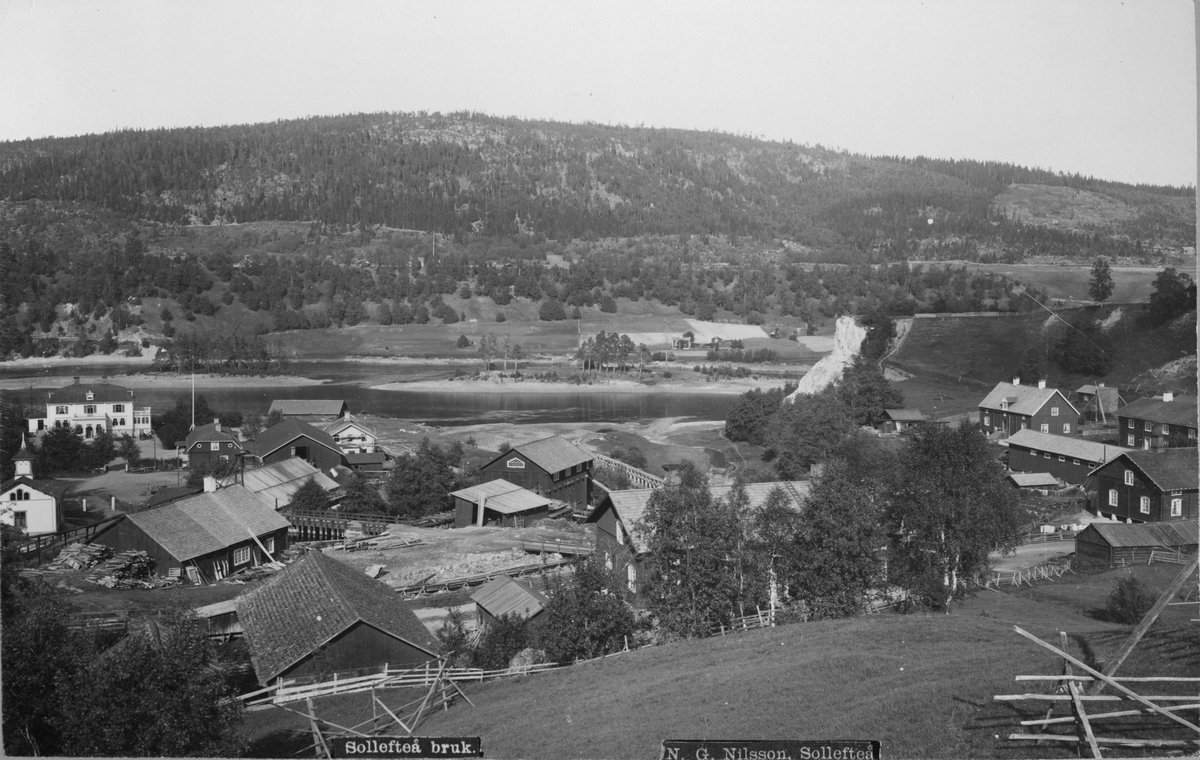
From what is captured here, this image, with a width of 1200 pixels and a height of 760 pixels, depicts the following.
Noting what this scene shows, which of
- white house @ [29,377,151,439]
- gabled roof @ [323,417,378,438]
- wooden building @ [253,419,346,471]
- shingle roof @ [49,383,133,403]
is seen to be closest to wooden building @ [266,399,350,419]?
gabled roof @ [323,417,378,438]

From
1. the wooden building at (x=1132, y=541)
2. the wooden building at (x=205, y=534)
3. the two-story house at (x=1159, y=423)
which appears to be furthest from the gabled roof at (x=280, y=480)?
the two-story house at (x=1159, y=423)

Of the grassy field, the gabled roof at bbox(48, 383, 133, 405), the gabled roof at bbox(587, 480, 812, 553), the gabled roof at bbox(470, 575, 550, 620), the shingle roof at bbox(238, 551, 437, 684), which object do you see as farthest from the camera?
the gabled roof at bbox(48, 383, 133, 405)

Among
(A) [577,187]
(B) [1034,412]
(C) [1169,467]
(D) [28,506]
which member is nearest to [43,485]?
(D) [28,506]

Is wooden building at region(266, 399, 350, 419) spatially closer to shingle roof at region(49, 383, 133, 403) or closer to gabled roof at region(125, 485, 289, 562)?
shingle roof at region(49, 383, 133, 403)

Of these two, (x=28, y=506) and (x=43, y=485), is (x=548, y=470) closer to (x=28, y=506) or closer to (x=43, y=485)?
(x=28, y=506)

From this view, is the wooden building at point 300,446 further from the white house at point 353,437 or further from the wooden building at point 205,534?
the wooden building at point 205,534

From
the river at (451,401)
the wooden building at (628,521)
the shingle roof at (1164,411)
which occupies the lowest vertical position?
the river at (451,401)
